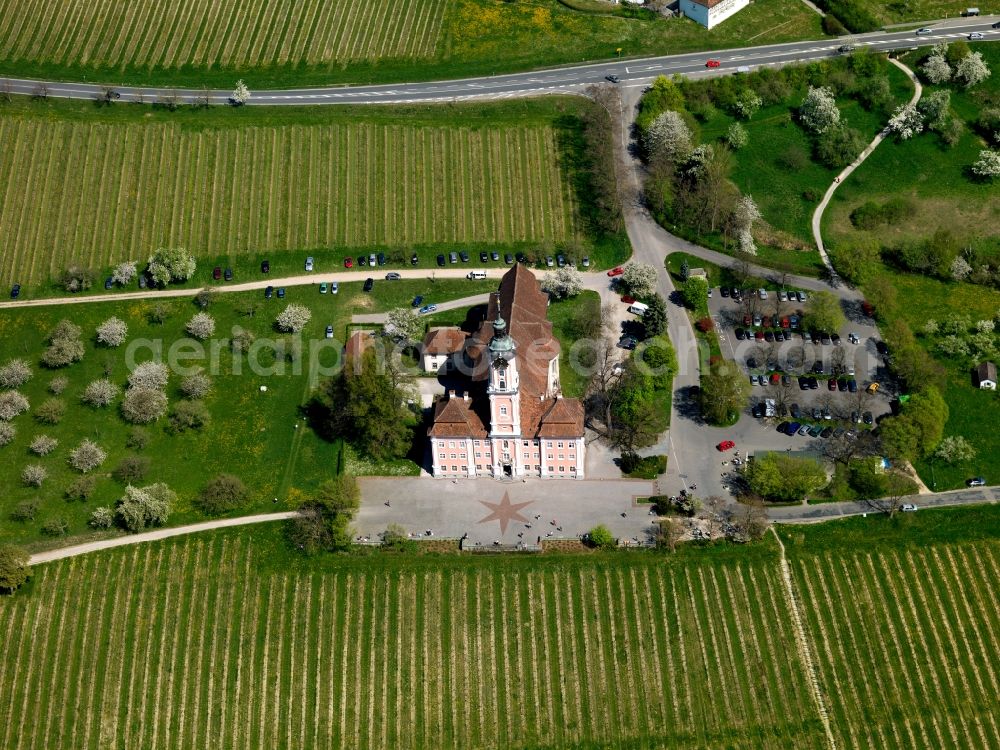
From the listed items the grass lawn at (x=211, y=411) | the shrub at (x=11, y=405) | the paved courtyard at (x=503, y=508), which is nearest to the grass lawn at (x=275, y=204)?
the grass lawn at (x=211, y=411)

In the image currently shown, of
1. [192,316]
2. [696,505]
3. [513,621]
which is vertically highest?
[192,316]

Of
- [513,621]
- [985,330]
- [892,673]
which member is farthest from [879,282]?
[513,621]

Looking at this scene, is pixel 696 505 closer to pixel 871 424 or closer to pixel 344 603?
pixel 871 424

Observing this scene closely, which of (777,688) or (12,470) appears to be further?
(12,470)

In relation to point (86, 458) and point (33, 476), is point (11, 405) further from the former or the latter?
point (86, 458)

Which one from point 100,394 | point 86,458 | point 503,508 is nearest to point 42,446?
point 86,458

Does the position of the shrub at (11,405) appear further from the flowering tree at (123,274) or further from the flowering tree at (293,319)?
the flowering tree at (293,319)
